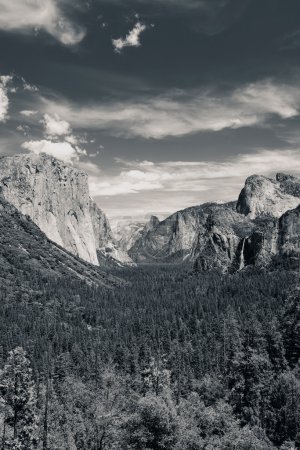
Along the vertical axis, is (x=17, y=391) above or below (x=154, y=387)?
above

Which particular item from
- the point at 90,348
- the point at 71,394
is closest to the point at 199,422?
the point at 71,394

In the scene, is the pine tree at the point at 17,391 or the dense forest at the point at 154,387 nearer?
the dense forest at the point at 154,387

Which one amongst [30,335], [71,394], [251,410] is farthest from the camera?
[30,335]

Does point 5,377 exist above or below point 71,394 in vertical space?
above

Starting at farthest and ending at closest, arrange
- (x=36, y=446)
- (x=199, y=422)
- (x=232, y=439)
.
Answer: (x=36, y=446), (x=199, y=422), (x=232, y=439)

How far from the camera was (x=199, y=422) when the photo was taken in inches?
2277

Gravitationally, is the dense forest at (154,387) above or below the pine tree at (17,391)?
below

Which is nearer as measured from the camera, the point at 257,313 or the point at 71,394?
the point at 71,394

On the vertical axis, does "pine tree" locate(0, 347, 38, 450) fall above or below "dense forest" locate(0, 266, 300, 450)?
above

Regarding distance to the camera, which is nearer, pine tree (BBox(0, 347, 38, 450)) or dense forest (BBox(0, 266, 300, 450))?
dense forest (BBox(0, 266, 300, 450))

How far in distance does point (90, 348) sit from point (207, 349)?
138ft

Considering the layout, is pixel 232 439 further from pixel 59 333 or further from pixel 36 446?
pixel 59 333

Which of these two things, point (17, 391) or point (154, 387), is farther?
point (154, 387)

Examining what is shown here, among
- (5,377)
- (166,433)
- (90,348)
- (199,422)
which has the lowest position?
(90,348)
